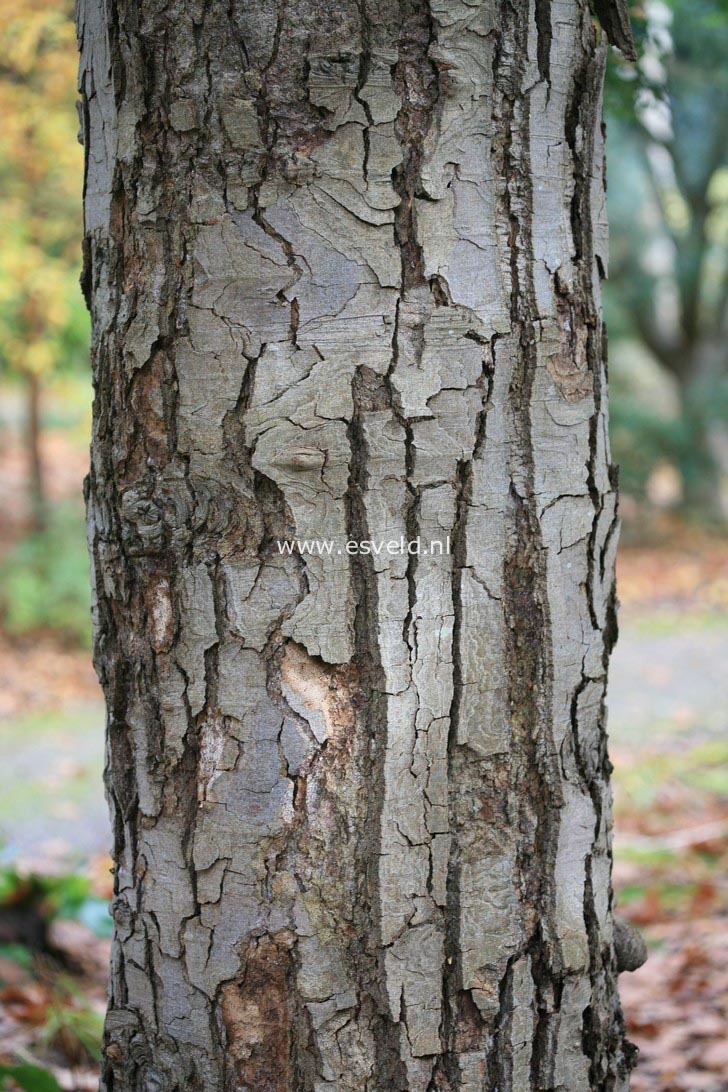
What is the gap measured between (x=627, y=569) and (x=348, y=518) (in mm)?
11343

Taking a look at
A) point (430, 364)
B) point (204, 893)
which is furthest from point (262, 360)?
point (204, 893)

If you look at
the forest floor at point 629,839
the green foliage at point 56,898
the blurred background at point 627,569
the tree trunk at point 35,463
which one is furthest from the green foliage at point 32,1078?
the tree trunk at point 35,463

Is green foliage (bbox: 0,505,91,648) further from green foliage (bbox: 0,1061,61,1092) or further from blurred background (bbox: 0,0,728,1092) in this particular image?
green foliage (bbox: 0,1061,61,1092)

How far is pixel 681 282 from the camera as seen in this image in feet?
42.8

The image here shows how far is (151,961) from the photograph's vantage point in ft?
5.06

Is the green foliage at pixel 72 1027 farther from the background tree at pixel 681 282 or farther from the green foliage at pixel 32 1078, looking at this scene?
the background tree at pixel 681 282

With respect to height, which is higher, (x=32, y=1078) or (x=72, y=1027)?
(x=32, y=1078)

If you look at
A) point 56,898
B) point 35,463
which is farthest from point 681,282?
point 56,898

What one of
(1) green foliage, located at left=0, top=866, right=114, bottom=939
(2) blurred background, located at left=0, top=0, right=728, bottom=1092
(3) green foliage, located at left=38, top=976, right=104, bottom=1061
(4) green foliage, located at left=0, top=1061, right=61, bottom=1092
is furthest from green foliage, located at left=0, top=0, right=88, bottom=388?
(4) green foliage, located at left=0, top=1061, right=61, bottom=1092

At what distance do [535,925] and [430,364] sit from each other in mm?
896

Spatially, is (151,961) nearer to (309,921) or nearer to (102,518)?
(309,921)

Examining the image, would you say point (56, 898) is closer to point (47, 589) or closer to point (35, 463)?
point (47, 589)

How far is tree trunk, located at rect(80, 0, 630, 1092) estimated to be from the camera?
1399 millimetres

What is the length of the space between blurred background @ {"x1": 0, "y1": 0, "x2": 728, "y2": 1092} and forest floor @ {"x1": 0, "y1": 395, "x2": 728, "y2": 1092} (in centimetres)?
1
